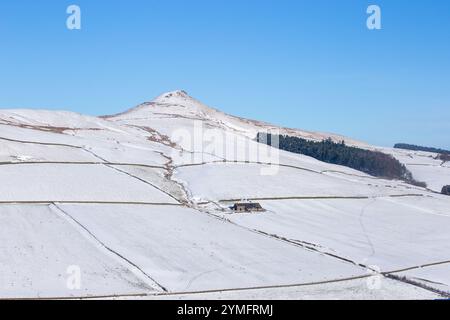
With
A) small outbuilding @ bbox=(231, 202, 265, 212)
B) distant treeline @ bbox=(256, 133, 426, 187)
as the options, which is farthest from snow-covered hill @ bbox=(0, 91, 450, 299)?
distant treeline @ bbox=(256, 133, 426, 187)

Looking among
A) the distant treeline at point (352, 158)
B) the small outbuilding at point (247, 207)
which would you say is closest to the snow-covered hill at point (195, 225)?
the small outbuilding at point (247, 207)

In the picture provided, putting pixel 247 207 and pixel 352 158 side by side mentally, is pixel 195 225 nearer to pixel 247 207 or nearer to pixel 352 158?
pixel 247 207

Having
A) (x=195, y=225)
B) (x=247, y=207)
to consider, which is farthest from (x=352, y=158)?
(x=195, y=225)

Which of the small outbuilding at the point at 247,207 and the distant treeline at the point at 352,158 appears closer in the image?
the small outbuilding at the point at 247,207

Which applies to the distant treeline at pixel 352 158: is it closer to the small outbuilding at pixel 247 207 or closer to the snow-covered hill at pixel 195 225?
the snow-covered hill at pixel 195 225

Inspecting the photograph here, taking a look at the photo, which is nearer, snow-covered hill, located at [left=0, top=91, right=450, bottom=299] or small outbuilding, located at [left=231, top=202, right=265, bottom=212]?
snow-covered hill, located at [left=0, top=91, right=450, bottom=299]

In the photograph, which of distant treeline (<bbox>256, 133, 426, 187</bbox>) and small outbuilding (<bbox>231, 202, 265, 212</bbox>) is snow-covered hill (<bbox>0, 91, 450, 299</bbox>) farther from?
distant treeline (<bbox>256, 133, 426, 187</bbox>)

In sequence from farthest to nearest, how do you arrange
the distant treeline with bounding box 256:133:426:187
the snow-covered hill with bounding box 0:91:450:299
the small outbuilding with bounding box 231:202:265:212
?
the distant treeline with bounding box 256:133:426:187 < the small outbuilding with bounding box 231:202:265:212 < the snow-covered hill with bounding box 0:91:450:299

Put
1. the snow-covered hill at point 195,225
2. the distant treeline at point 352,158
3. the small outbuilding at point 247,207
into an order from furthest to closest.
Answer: the distant treeline at point 352,158 → the small outbuilding at point 247,207 → the snow-covered hill at point 195,225
